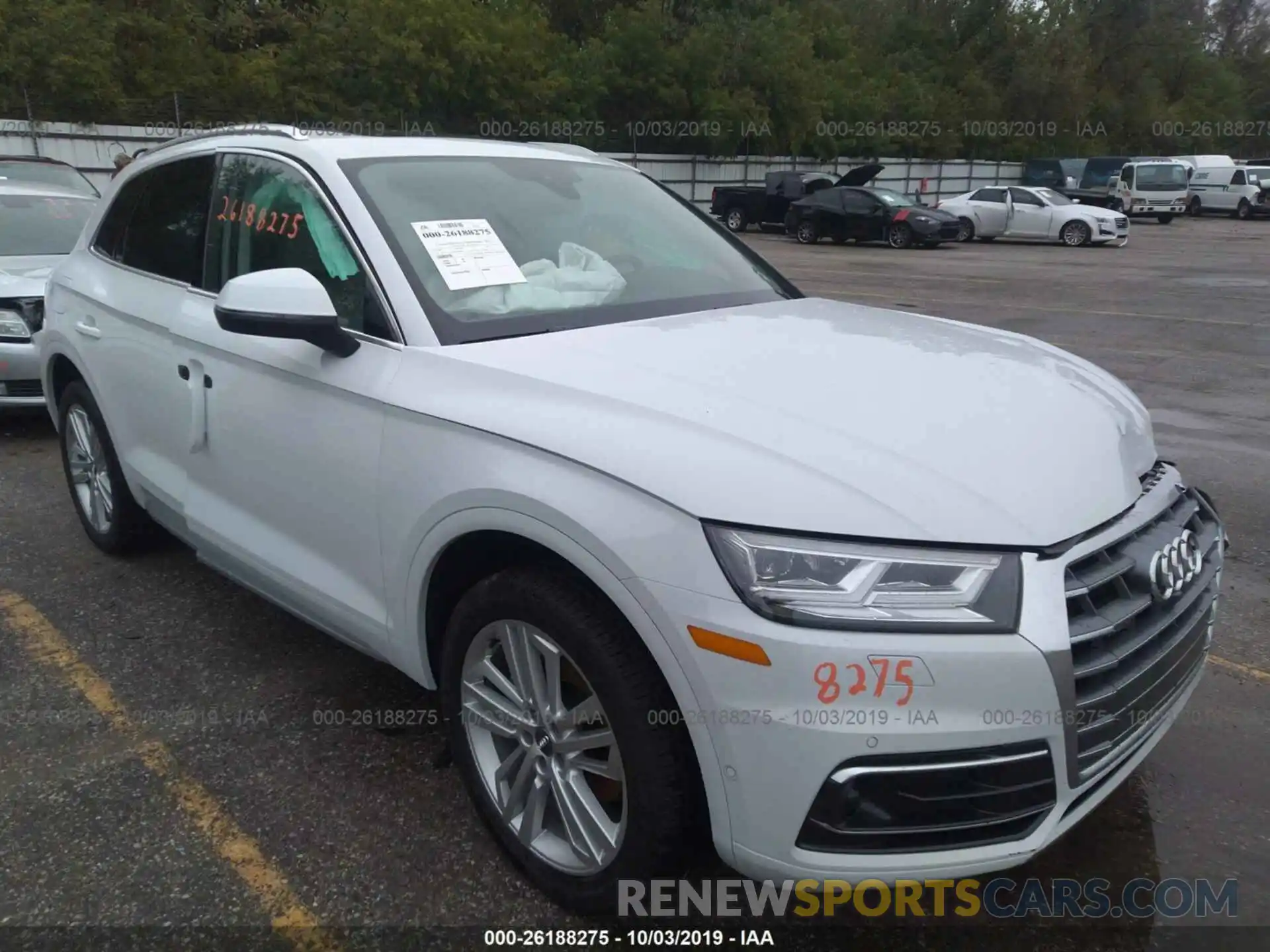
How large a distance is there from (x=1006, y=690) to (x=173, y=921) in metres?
1.98

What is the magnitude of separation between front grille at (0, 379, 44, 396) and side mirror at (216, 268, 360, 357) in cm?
471

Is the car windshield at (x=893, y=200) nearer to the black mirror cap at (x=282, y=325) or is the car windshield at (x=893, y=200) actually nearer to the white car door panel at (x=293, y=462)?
the white car door panel at (x=293, y=462)

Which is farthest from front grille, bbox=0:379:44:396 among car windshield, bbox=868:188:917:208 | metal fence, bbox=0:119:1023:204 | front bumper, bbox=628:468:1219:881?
car windshield, bbox=868:188:917:208

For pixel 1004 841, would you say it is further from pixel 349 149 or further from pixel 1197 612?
pixel 349 149

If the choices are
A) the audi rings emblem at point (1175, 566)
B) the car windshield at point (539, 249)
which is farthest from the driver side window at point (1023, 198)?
the audi rings emblem at point (1175, 566)

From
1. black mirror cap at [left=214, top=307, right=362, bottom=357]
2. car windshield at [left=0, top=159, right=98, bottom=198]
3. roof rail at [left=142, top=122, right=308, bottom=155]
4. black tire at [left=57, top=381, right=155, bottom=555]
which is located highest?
roof rail at [left=142, top=122, right=308, bottom=155]

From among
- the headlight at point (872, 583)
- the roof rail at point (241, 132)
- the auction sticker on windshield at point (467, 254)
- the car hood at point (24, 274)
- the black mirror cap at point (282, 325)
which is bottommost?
the headlight at point (872, 583)

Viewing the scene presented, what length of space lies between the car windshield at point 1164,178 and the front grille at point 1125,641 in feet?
117

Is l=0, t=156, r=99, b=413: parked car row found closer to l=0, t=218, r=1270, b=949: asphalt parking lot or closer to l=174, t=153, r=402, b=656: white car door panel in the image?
l=0, t=218, r=1270, b=949: asphalt parking lot

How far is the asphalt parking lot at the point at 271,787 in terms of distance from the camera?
8.14 ft

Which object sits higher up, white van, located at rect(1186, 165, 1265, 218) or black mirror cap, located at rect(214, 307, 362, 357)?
black mirror cap, located at rect(214, 307, 362, 357)

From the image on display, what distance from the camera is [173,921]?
8.11 feet

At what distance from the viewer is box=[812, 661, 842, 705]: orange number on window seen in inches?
74.3

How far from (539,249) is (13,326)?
16.2 ft
